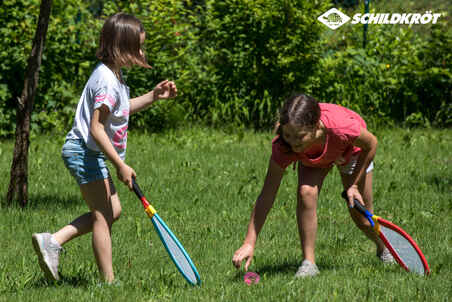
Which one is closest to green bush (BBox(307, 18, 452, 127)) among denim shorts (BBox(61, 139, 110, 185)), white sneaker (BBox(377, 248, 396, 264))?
white sneaker (BBox(377, 248, 396, 264))

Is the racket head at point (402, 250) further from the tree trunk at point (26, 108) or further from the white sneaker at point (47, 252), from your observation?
the tree trunk at point (26, 108)

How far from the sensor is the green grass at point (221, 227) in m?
3.98

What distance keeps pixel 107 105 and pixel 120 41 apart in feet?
1.32

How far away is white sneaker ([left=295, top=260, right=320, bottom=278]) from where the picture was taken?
4.24 meters

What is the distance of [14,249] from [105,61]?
1.74 m

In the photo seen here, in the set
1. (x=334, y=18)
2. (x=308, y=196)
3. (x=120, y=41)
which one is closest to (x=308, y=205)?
(x=308, y=196)

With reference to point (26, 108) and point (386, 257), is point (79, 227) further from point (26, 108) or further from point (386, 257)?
point (26, 108)

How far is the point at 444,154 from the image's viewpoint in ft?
28.8

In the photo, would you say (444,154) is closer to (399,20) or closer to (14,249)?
(399,20)

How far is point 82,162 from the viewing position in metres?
3.96

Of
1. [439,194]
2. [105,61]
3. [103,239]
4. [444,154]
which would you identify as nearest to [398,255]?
[103,239]

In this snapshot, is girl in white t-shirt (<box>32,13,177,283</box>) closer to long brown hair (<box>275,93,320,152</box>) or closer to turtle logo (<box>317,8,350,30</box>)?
long brown hair (<box>275,93,320,152</box>)

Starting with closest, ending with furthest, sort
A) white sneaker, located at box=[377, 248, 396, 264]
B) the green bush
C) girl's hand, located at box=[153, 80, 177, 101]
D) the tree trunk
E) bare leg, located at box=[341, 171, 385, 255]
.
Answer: girl's hand, located at box=[153, 80, 177, 101] < bare leg, located at box=[341, 171, 385, 255] < white sneaker, located at box=[377, 248, 396, 264] < the tree trunk < the green bush

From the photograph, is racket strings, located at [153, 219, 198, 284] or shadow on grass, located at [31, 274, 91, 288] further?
shadow on grass, located at [31, 274, 91, 288]
